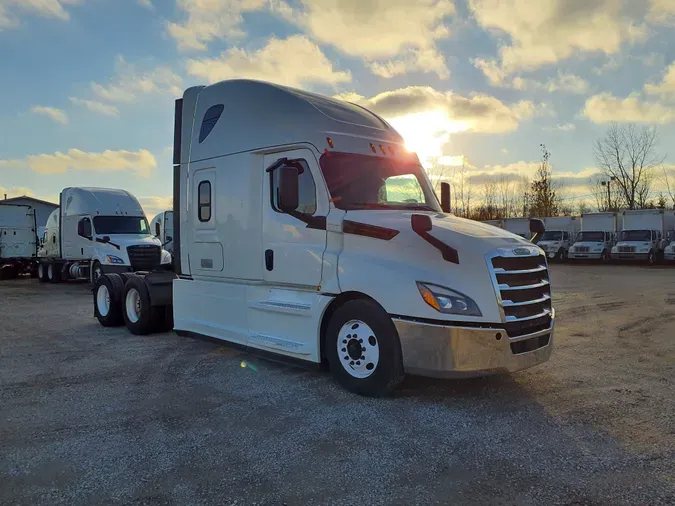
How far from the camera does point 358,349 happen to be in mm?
5164

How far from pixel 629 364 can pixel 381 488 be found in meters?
4.66

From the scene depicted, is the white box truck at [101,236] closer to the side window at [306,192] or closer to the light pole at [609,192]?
the side window at [306,192]

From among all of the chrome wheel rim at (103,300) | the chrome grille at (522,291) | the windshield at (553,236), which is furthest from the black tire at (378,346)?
the windshield at (553,236)

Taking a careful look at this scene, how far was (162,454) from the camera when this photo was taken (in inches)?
154

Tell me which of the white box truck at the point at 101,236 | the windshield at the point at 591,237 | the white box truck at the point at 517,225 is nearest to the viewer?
the white box truck at the point at 101,236

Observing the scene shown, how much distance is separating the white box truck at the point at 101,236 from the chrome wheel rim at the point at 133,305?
8082mm

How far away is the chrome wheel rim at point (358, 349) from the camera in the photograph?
5.07 meters

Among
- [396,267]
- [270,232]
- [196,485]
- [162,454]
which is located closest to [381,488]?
[196,485]

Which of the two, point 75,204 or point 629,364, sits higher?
point 75,204

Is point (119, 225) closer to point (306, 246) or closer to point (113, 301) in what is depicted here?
point (113, 301)

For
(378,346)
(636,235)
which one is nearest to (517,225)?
(636,235)

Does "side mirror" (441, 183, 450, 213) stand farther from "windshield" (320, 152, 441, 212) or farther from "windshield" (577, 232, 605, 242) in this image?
"windshield" (577, 232, 605, 242)

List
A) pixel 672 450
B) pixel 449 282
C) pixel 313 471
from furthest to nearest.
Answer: pixel 449 282 → pixel 672 450 → pixel 313 471

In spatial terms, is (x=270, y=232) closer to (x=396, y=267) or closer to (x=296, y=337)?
(x=296, y=337)
